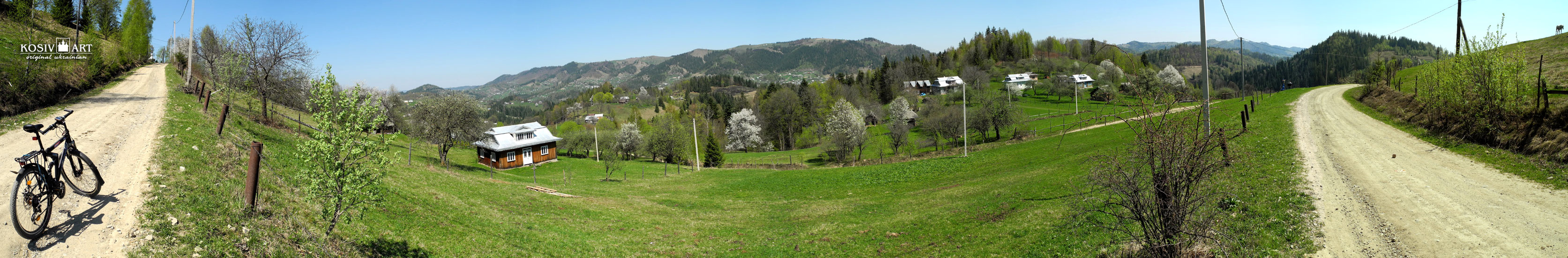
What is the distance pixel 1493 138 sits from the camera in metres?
18.1

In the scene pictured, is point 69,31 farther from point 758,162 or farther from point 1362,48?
point 1362,48

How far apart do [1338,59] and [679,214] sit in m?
227

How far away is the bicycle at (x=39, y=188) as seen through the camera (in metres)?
8.34

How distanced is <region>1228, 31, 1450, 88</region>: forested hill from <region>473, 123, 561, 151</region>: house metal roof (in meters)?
191

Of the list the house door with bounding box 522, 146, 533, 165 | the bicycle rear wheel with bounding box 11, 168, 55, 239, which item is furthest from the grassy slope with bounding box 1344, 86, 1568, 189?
the house door with bounding box 522, 146, 533, 165

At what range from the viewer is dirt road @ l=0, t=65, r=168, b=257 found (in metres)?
8.45

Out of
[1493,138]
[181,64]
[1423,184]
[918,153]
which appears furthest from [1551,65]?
[181,64]

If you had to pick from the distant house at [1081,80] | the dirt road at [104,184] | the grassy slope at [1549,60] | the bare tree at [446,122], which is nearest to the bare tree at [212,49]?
the bare tree at [446,122]

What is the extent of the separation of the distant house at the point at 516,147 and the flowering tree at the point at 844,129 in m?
28.5

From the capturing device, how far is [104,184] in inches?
449

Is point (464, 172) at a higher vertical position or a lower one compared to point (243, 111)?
lower

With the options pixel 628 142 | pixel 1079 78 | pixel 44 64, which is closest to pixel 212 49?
pixel 44 64

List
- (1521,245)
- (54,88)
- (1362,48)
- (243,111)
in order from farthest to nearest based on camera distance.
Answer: (1362,48), (243,111), (54,88), (1521,245)

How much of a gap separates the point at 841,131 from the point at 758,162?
10038mm
